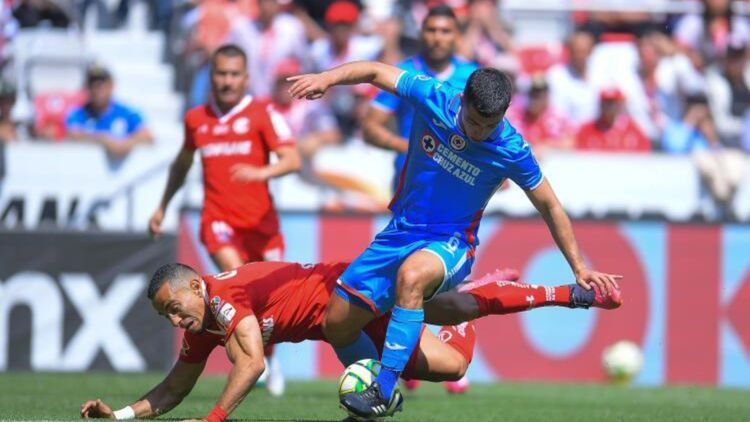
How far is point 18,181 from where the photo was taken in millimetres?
13672

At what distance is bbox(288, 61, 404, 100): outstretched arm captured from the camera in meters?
7.18

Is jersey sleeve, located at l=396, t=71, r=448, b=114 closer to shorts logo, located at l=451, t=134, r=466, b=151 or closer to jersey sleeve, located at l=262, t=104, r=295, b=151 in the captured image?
shorts logo, located at l=451, t=134, r=466, b=151

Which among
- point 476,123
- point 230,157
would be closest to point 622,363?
point 230,157

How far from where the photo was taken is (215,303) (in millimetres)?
7441

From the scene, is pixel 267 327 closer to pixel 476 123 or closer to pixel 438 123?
pixel 438 123

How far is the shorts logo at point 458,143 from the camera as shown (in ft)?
25.5

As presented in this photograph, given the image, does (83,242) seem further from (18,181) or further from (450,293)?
(450,293)

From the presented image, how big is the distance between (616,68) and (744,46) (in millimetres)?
1737

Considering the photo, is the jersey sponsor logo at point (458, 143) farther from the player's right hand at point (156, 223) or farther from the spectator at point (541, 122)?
the spectator at point (541, 122)

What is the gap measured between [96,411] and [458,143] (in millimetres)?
2671

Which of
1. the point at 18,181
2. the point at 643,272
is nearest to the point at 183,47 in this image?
the point at 18,181

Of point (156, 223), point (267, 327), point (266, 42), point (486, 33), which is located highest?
point (486, 33)

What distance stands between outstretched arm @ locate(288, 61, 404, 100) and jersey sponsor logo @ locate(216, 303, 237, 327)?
4.15ft

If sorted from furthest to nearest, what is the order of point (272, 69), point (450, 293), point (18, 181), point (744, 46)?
point (744, 46), point (272, 69), point (18, 181), point (450, 293)
